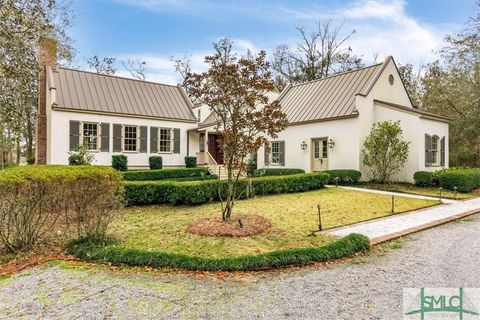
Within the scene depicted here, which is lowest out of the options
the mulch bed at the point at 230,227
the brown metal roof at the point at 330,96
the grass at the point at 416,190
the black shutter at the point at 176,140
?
the mulch bed at the point at 230,227

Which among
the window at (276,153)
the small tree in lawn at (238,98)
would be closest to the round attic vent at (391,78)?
the window at (276,153)

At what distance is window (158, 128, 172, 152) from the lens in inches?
822

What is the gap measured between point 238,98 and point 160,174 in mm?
11282

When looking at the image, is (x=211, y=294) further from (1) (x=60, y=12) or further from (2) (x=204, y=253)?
(1) (x=60, y=12)

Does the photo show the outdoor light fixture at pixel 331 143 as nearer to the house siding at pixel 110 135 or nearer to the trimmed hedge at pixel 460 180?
the trimmed hedge at pixel 460 180

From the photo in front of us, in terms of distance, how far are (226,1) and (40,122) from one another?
13479 mm

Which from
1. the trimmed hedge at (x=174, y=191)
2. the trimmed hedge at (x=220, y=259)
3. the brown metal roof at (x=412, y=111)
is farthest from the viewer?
the brown metal roof at (x=412, y=111)

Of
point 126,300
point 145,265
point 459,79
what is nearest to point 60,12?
point 145,265

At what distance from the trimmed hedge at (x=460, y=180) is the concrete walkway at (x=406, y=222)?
3133mm

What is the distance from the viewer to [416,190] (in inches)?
553

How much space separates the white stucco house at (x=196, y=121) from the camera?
53.1 feet

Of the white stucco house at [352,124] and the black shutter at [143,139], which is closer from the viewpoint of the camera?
the white stucco house at [352,124]

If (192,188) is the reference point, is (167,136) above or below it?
above

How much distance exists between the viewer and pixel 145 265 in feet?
16.9
